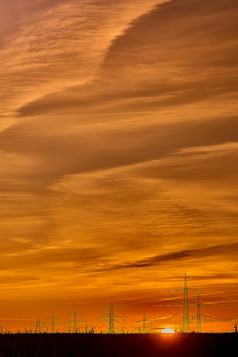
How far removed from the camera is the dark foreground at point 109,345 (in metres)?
20.7

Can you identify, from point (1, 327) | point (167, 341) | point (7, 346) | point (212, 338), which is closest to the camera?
point (7, 346)

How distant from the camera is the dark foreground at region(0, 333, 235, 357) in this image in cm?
2073

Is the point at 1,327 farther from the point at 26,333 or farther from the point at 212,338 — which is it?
the point at 212,338

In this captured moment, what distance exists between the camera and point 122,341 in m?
23.4

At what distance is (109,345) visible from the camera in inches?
892

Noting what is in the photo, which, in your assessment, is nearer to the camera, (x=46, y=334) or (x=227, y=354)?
(x=46, y=334)

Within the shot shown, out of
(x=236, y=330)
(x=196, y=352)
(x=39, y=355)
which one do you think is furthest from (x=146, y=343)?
(x=236, y=330)

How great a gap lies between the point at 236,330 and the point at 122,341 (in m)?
10.4

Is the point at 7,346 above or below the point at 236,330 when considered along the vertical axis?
below

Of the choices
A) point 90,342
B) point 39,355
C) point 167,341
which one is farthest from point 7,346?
point 167,341

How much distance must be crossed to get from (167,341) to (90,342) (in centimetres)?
390

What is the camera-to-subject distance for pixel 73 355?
2120cm

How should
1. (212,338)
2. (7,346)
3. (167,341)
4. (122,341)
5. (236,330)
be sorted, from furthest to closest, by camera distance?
1. (236,330)
2. (212,338)
3. (167,341)
4. (122,341)
5. (7,346)

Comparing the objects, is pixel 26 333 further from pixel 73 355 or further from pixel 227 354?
pixel 227 354
